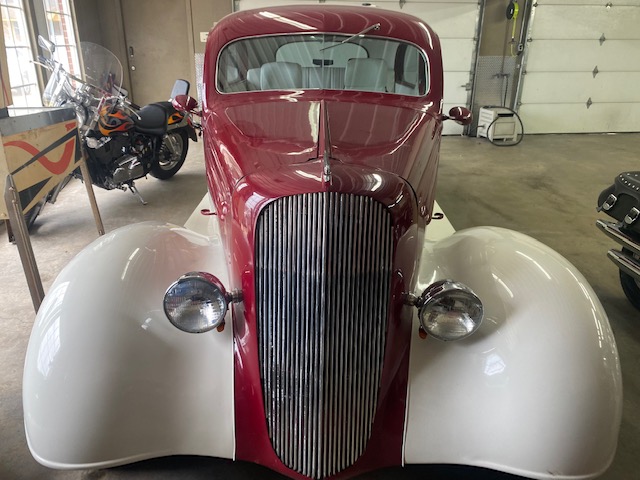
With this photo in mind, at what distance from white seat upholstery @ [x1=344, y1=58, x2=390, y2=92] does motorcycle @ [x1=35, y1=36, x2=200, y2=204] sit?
225 centimetres

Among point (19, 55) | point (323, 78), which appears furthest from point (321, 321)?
point (19, 55)

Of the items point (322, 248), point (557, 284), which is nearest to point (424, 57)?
point (557, 284)

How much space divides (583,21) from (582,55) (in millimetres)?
656

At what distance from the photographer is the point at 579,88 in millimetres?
10094

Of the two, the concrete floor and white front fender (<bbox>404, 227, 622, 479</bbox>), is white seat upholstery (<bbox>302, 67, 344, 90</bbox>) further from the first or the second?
the concrete floor

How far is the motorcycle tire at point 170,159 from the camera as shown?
20.4ft

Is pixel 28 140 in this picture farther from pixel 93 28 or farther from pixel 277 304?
pixel 93 28

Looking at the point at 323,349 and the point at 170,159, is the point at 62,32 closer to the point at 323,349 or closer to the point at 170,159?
the point at 170,159

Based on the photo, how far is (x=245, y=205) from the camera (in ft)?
5.23

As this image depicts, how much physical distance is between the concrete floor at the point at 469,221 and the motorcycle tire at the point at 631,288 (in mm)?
75

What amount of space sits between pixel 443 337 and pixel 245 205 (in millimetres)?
806

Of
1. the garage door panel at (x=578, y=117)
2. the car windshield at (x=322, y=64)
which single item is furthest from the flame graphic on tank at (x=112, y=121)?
the garage door panel at (x=578, y=117)

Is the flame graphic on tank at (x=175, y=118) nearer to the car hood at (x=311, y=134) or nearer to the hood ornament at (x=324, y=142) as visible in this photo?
the car hood at (x=311, y=134)

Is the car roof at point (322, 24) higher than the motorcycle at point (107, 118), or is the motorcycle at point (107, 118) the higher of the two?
the car roof at point (322, 24)
